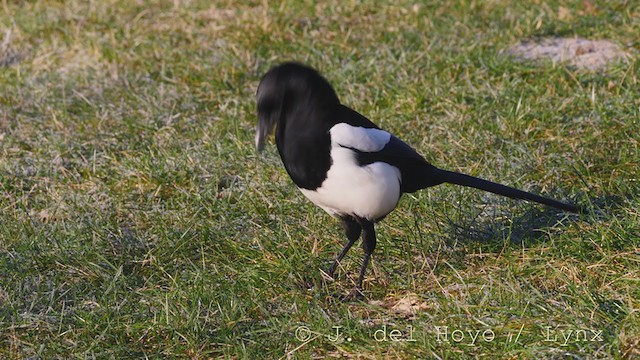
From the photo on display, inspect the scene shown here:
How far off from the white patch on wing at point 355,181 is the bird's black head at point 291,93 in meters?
0.13

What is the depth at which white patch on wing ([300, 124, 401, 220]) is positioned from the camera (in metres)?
3.27

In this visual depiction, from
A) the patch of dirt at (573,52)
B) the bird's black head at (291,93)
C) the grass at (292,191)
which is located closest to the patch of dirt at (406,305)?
the grass at (292,191)

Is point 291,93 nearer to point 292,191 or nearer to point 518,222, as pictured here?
point 292,191

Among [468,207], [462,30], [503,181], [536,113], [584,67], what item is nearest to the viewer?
[468,207]

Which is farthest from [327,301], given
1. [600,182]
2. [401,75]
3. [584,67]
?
[584,67]

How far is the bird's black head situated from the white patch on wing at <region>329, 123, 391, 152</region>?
0.11 m

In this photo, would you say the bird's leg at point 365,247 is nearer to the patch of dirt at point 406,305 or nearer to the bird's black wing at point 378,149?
the patch of dirt at point 406,305

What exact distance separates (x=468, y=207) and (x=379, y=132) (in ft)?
2.36

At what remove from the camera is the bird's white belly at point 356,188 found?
3268 mm

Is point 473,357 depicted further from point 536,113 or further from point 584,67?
point 584,67

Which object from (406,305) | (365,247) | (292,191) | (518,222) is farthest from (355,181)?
(292,191)

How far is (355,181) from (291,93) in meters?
0.39

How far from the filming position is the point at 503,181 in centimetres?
427

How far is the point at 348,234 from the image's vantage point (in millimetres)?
3623
